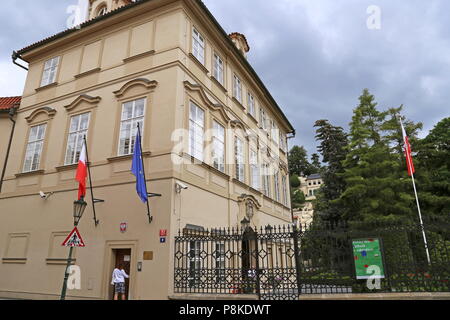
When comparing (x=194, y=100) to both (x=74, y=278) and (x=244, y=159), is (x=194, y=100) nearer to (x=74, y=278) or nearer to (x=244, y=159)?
(x=244, y=159)

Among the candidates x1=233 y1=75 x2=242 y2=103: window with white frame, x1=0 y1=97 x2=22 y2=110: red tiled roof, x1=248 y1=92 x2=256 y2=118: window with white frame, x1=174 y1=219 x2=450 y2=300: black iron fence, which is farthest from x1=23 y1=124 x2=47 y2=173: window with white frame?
x1=248 y1=92 x2=256 y2=118: window with white frame

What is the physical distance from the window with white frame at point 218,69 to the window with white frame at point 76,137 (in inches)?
237

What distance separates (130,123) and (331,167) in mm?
26466

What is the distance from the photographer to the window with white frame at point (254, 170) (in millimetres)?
17734

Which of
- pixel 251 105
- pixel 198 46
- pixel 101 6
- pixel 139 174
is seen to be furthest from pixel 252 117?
pixel 139 174

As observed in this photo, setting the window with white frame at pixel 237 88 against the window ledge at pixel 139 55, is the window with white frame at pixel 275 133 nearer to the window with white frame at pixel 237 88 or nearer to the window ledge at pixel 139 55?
the window with white frame at pixel 237 88

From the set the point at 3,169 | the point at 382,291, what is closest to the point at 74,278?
the point at 3,169

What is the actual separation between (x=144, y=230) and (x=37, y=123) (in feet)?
28.5

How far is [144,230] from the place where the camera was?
1060 centimetres

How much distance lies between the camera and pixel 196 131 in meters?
12.7

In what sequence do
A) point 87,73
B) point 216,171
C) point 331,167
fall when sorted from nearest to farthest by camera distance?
point 216,171 < point 87,73 < point 331,167

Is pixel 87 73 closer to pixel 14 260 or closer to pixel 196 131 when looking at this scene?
pixel 196 131

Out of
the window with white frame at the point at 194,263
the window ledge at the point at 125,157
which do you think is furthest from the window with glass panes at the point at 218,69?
the window with white frame at the point at 194,263

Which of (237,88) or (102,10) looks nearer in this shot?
(102,10)
